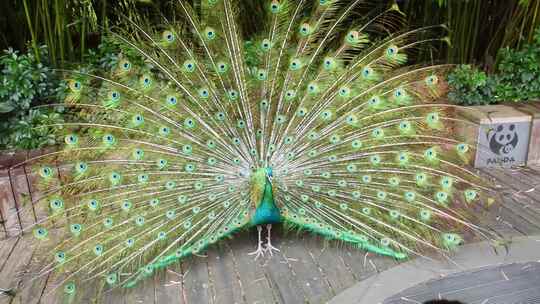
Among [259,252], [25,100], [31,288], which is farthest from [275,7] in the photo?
[31,288]

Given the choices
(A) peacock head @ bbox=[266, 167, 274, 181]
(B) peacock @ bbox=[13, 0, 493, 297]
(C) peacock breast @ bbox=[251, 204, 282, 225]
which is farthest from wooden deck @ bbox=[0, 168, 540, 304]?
(A) peacock head @ bbox=[266, 167, 274, 181]

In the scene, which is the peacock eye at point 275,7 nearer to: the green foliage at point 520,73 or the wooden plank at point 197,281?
the wooden plank at point 197,281

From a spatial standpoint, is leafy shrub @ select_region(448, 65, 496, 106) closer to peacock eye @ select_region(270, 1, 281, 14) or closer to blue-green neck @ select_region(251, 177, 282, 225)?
peacock eye @ select_region(270, 1, 281, 14)

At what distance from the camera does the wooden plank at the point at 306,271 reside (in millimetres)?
2602

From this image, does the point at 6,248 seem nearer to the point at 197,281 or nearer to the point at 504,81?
the point at 197,281

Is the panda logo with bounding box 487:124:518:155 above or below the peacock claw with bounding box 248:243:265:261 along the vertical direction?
above

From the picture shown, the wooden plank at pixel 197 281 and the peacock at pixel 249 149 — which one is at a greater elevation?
the peacock at pixel 249 149

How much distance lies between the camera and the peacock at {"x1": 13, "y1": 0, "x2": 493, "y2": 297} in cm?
260

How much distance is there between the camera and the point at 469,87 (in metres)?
4.49

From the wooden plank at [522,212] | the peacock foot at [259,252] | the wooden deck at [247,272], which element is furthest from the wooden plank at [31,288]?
the wooden plank at [522,212]

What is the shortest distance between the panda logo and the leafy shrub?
1.51 feet

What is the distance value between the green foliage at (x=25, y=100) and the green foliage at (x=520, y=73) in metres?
4.09

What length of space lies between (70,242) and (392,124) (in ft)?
6.60

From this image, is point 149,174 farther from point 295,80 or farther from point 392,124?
point 392,124
